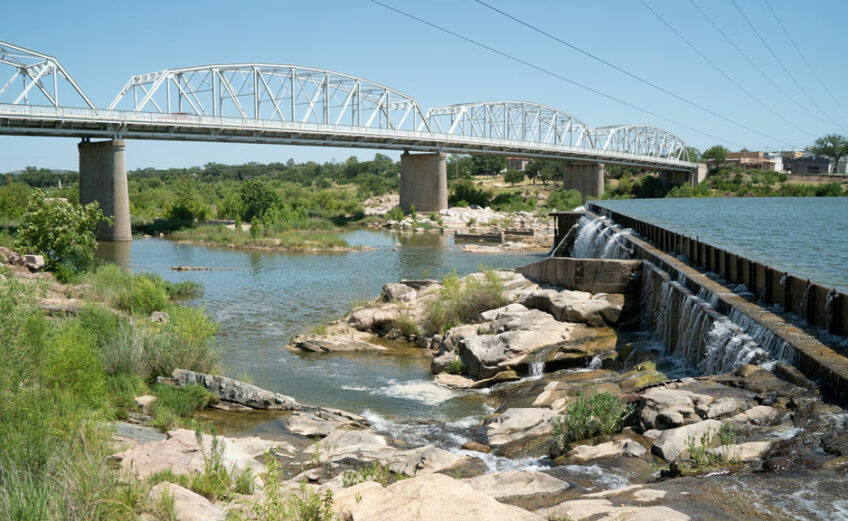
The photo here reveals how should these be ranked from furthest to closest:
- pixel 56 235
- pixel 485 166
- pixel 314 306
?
1. pixel 485 166
2. pixel 314 306
3. pixel 56 235

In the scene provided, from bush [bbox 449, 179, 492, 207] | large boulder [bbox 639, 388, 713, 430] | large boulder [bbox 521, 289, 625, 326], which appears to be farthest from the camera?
bush [bbox 449, 179, 492, 207]

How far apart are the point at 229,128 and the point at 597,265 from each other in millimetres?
50361

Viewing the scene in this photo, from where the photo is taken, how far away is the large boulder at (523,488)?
24.0 feet

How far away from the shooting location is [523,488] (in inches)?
304

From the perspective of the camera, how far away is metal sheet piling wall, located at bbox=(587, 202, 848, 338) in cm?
1159

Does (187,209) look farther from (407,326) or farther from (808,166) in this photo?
(808,166)

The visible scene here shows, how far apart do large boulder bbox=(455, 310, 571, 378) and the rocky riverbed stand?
0.04m

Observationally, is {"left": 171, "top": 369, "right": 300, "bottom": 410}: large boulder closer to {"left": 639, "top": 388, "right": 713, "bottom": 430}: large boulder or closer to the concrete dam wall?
{"left": 639, "top": 388, "right": 713, "bottom": 430}: large boulder

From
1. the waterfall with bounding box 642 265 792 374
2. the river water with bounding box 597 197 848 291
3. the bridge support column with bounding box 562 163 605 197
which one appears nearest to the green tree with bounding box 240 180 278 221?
the river water with bounding box 597 197 848 291

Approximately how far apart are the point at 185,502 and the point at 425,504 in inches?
94.8

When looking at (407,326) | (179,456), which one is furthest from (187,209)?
(179,456)

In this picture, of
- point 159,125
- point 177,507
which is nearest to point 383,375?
point 177,507

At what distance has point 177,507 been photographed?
6621 mm

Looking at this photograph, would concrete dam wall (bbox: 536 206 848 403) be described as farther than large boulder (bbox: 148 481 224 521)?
Yes
